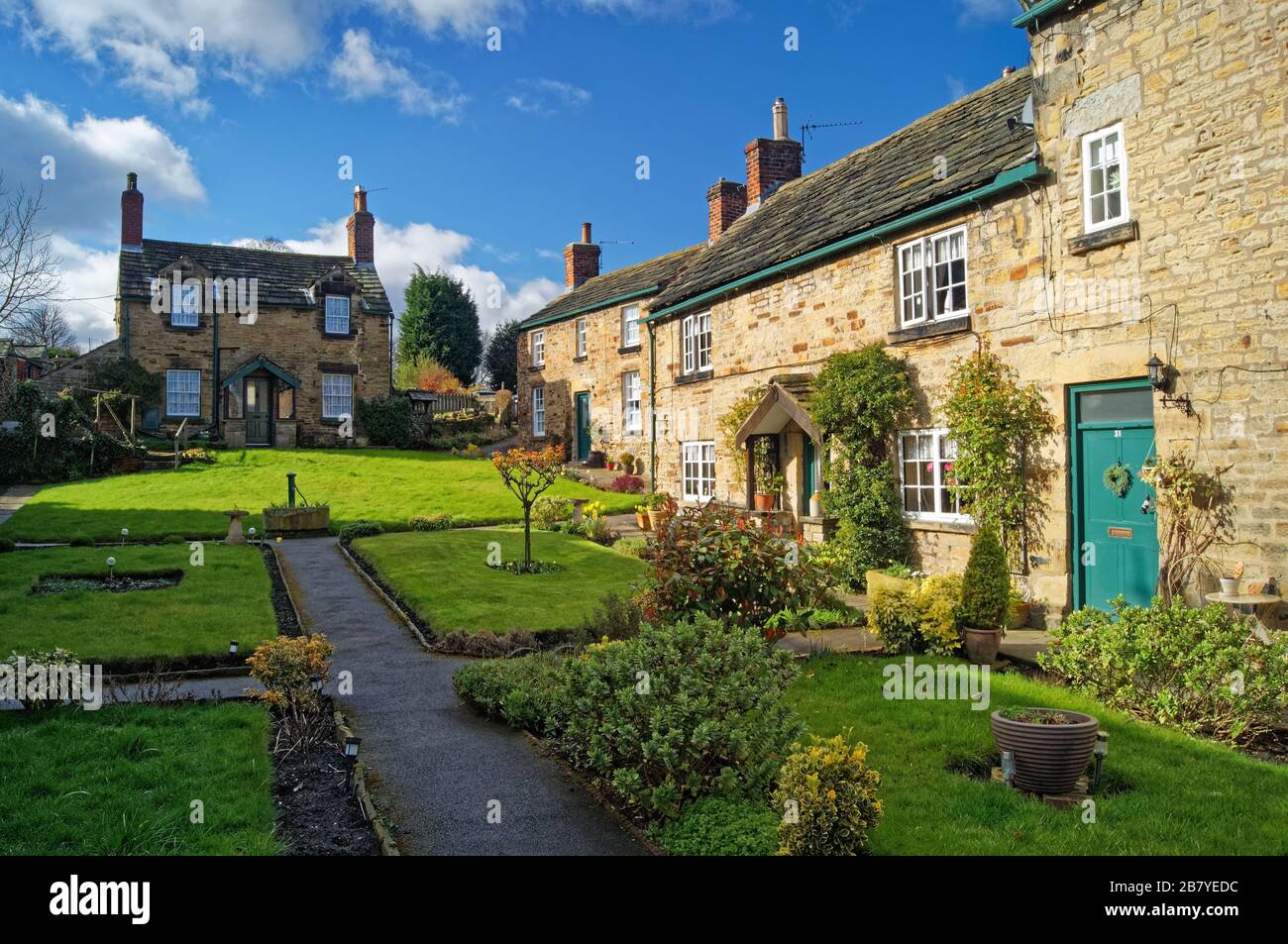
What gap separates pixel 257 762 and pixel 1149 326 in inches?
403

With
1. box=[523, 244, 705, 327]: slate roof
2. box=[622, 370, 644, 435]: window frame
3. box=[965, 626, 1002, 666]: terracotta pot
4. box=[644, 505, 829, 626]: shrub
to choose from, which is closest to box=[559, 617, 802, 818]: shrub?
box=[644, 505, 829, 626]: shrub

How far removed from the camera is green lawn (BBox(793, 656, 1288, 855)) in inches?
207

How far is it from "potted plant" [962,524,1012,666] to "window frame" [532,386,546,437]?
27920 mm

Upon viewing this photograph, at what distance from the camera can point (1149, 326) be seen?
9.95 m

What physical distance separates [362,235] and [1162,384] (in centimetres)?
3867

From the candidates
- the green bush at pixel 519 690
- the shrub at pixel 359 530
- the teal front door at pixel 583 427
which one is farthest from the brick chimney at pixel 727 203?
the green bush at pixel 519 690

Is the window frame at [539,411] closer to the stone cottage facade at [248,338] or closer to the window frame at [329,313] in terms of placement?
the stone cottage facade at [248,338]

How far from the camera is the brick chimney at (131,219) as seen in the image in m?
36.4

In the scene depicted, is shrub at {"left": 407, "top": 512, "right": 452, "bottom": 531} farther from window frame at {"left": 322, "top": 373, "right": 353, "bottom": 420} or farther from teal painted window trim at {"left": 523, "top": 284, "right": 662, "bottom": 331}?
window frame at {"left": 322, "top": 373, "right": 353, "bottom": 420}

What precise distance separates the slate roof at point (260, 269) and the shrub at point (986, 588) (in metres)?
34.4

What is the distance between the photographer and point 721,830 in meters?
5.16

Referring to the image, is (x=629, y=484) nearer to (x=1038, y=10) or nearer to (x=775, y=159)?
(x=775, y=159)

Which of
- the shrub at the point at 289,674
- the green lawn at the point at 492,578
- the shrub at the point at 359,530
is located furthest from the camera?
the shrub at the point at 359,530

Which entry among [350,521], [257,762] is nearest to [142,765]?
[257,762]
